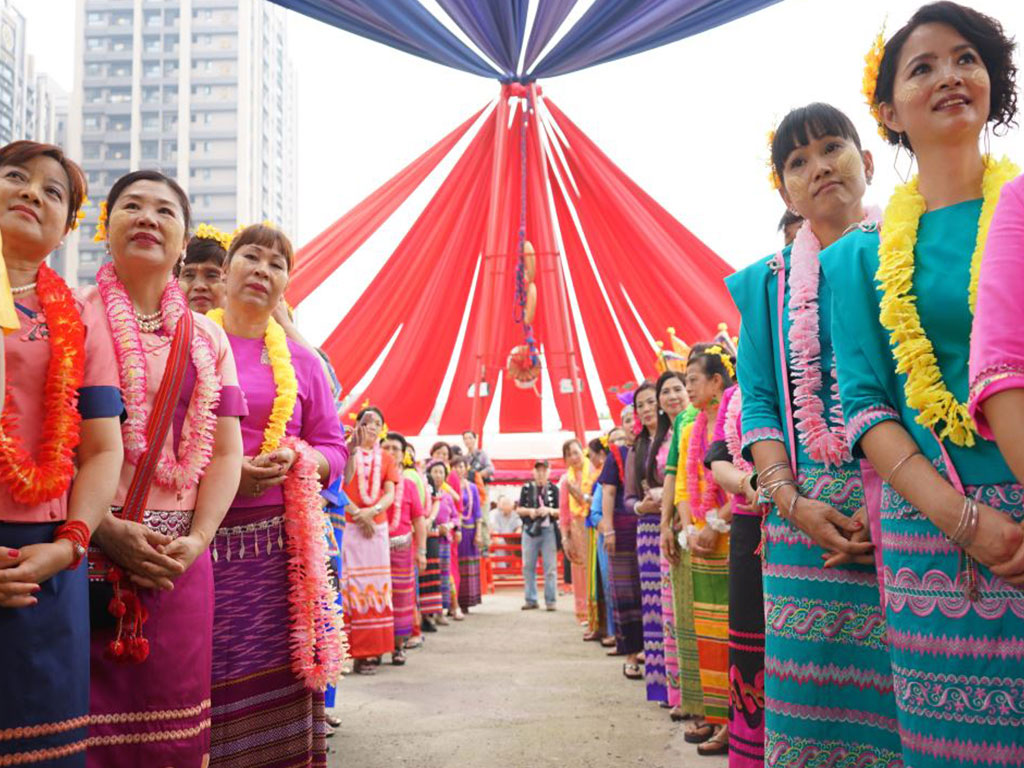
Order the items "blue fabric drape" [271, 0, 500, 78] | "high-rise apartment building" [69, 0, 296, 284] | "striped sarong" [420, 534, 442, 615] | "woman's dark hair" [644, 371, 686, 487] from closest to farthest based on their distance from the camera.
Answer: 1. "woman's dark hair" [644, 371, 686, 487]
2. "blue fabric drape" [271, 0, 500, 78]
3. "striped sarong" [420, 534, 442, 615]
4. "high-rise apartment building" [69, 0, 296, 284]

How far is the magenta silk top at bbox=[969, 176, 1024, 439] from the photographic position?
1.23 meters

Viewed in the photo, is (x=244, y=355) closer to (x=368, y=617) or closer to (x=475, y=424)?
(x=368, y=617)

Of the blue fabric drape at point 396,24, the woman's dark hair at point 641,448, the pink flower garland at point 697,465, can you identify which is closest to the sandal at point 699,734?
the pink flower garland at point 697,465

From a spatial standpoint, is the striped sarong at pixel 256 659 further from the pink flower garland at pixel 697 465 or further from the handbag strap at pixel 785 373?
the pink flower garland at pixel 697 465

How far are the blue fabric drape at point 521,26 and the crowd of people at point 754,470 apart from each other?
5.30 metres

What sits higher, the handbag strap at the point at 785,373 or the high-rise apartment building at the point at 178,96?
the high-rise apartment building at the point at 178,96

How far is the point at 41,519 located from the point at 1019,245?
1.70 m

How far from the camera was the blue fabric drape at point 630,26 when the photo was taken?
291 inches

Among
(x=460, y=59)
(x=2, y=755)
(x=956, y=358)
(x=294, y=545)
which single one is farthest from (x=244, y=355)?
(x=460, y=59)

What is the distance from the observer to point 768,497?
6.15 feet

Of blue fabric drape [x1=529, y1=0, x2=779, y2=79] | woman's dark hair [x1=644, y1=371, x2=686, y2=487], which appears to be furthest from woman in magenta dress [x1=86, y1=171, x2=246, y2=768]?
blue fabric drape [x1=529, y1=0, x2=779, y2=79]

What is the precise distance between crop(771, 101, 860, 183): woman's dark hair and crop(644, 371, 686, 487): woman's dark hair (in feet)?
8.49

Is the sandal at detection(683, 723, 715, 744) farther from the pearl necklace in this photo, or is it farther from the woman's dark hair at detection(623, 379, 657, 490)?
the pearl necklace

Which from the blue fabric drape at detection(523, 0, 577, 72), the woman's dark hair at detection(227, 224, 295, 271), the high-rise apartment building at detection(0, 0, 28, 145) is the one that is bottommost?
the woman's dark hair at detection(227, 224, 295, 271)
